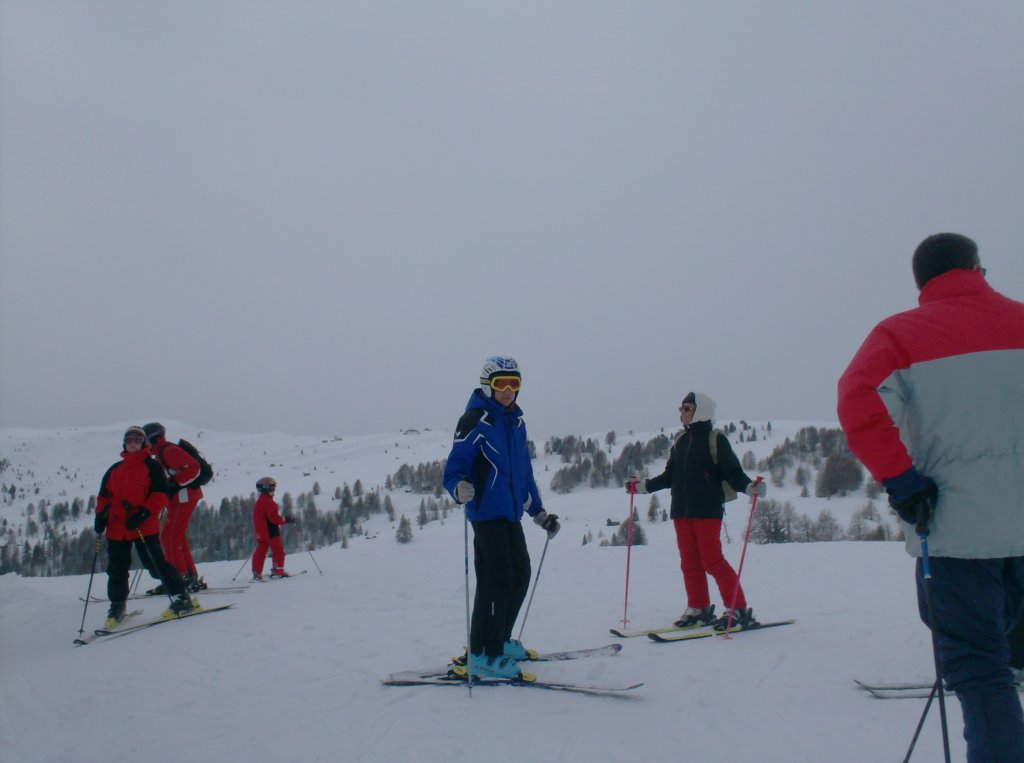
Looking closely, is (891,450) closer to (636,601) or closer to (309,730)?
(309,730)

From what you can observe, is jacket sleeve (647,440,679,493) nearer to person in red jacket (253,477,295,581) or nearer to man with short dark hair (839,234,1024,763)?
man with short dark hair (839,234,1024,763)

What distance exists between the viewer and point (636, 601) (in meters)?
8.06

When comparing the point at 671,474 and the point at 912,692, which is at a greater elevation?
the point at 671,474

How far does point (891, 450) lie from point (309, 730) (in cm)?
339

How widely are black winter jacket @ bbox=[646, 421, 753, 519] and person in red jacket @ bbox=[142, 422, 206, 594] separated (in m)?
5.78

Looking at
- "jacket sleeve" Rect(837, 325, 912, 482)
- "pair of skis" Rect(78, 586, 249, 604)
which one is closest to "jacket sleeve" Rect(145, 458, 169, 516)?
"pair of skis" Rect(78, 586, 249, 604)

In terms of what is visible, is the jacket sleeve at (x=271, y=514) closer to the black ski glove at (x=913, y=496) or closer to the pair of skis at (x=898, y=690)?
the pair of skis at (x=898, y=690)

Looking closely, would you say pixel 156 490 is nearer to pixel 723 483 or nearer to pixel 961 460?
pixel 723 483

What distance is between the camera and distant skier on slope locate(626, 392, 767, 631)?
5.92m

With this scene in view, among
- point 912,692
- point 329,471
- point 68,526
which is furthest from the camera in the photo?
point 329,471

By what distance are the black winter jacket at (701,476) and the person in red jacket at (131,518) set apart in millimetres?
5304

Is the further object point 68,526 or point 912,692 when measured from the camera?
point 68,526

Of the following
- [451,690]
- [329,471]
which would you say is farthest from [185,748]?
[329,471]

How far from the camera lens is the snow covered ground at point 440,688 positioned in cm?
348
